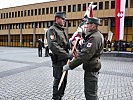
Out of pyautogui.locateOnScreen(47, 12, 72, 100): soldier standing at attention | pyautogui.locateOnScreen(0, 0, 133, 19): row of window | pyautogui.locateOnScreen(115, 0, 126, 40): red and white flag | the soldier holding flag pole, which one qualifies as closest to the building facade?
pyautogui.locateOnScreen(0, 0, 133, 19): row of window

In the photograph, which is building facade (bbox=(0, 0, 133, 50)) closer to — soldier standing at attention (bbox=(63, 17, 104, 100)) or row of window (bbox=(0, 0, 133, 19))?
row of window (bbox=(0, 0, 133, 19))

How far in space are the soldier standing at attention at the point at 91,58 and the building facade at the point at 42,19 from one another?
44.2 m

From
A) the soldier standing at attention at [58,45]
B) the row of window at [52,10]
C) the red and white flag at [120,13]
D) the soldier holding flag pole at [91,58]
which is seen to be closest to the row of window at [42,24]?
the row of window at [52,10]

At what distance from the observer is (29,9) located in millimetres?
67938

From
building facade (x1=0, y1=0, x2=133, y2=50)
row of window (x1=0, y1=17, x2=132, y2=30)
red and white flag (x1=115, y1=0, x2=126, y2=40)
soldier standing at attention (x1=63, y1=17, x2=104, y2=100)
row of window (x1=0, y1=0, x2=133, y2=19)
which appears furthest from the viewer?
row of window (x1=0, y1=0, x2=133, y2=19)

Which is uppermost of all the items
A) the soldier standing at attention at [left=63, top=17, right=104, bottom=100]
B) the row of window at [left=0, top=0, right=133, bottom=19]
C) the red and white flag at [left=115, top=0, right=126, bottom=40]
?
the row of window at [left=0, top=0, right=133, bottom=19]

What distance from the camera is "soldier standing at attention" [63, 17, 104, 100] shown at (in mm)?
4719

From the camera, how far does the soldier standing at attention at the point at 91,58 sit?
472cm

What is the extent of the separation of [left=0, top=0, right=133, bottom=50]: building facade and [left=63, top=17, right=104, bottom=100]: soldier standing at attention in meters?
44.2

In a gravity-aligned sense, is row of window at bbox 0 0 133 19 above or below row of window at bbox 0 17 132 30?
above

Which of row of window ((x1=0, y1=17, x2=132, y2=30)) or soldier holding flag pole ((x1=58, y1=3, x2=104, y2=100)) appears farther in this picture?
row of window ((x1=0, y1=17, x2=132, y2=30))

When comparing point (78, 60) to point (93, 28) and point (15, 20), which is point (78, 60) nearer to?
point (93, 28)

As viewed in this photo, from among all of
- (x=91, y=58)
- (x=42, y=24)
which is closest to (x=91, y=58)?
(x=91, y=58)

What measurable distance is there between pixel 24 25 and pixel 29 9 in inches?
202
